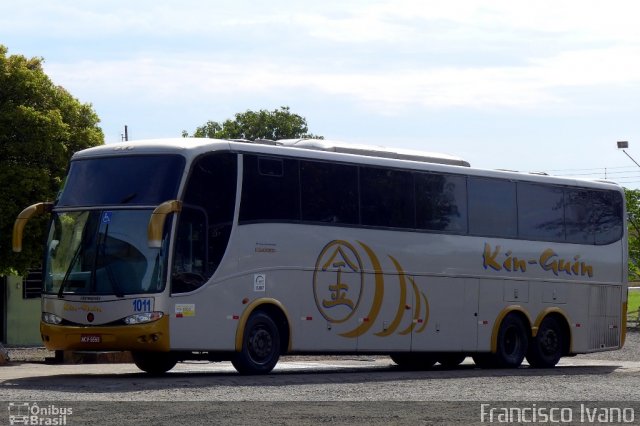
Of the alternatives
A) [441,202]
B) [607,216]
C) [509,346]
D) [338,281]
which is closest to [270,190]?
[338,281]

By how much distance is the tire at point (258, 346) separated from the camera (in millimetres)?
20641

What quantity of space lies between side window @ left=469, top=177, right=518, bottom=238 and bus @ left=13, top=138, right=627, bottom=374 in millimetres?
33

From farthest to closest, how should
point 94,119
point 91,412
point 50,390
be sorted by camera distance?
point 94,119 < point 50,390 < point 91,412

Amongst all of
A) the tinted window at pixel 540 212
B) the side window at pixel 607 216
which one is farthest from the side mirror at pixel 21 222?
the side window at pixel 607 216

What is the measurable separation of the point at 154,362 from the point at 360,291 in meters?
3.84

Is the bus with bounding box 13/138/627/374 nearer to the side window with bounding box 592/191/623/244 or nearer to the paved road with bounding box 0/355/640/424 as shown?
the side window with bounding box 592/191/623/244

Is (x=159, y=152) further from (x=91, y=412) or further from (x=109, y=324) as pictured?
(x=91, y=412)

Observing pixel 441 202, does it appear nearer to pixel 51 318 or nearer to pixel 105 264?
pixel 105 264

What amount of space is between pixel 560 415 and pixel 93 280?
8.45 meters

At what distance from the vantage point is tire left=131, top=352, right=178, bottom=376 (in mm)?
21312

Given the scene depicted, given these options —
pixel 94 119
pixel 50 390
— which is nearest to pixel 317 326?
pixel 50 390

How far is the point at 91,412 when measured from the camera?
44.2 ft

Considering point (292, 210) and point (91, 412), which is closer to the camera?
point (91, 412)

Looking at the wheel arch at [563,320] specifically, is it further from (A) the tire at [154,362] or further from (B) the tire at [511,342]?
(A) the tire at [154,362]
